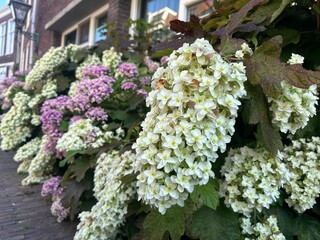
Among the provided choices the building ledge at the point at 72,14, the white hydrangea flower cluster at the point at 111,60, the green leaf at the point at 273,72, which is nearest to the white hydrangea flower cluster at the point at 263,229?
the green leaf at the point at 273,72

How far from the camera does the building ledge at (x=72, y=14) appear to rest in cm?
766

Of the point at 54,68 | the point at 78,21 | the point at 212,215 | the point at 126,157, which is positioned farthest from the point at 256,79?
the point at 78,21

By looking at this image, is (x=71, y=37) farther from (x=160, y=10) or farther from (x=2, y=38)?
(x=2, y=38)

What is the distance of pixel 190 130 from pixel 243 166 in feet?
1.22

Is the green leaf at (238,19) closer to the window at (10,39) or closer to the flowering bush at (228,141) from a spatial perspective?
the flowering bush at (228,141)

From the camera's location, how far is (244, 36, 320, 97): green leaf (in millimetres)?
1046

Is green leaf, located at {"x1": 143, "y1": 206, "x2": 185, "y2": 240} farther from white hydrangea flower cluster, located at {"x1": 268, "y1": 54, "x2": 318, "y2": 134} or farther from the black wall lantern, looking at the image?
the black wall lantern

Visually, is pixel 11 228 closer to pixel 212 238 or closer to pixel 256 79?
pixel 212 238

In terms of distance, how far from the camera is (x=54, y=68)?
444 cm

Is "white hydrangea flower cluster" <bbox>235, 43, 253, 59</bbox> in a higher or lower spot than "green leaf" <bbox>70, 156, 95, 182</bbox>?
higher

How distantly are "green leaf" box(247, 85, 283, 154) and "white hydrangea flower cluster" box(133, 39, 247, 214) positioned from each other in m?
0.09

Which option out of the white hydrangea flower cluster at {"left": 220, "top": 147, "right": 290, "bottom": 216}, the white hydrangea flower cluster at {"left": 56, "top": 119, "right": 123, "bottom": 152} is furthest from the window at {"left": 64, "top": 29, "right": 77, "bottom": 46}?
the white hydrangea flower cluster at {"left": 220, "top": 147, "right": 290, "bottom": 216}

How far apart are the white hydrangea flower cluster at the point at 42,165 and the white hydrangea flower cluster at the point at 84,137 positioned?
72 centimetres

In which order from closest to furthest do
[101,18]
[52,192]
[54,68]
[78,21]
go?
[52,192] < [54,68] < [101,18] < [78,21]
